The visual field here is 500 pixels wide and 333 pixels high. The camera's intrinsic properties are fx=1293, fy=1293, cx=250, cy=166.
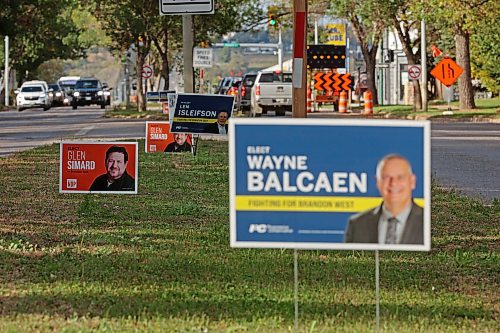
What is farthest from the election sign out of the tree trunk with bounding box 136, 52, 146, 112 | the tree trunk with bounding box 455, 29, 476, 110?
the tree trunk with bounding box 136, 52, 146, 112

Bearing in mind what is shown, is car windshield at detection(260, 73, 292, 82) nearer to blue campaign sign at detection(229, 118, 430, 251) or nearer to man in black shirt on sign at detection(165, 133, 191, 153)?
man in black shirt on sign at detection(165, 133, 191, 153)

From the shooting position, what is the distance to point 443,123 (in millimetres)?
41875

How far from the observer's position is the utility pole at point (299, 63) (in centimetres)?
1339

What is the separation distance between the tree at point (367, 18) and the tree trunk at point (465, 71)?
4.03 m

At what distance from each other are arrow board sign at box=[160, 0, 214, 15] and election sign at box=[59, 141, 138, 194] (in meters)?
6.17

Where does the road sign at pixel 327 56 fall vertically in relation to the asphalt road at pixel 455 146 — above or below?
above

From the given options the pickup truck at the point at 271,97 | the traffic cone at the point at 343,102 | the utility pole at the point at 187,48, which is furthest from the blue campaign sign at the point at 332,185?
the traffic cone at the point at 343,102

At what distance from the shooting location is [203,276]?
29.6 feet

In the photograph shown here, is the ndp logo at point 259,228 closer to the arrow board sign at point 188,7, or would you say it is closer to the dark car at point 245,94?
the arrow board sign at point 188,7

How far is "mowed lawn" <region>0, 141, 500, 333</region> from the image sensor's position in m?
7.41

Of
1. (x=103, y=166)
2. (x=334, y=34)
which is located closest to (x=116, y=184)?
(x=103, y=166)

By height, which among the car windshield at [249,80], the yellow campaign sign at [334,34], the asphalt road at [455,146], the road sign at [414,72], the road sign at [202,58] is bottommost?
the asphalt road at [455,146]

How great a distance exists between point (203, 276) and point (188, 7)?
1081 cm

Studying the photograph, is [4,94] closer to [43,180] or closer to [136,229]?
[43,180]
